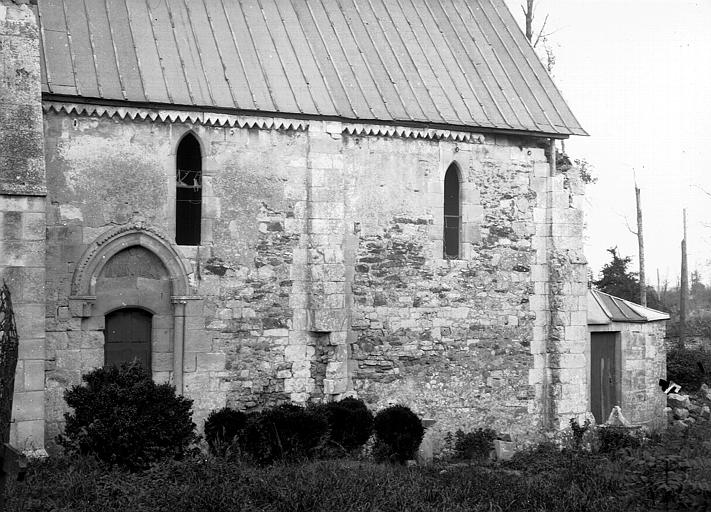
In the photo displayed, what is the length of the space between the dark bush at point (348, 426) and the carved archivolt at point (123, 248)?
125 inches

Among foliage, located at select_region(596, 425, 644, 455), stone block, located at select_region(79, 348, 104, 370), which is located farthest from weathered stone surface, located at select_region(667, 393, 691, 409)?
stone block, located at select_region(79, 348, 104, 370)

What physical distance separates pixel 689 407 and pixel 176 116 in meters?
14.1

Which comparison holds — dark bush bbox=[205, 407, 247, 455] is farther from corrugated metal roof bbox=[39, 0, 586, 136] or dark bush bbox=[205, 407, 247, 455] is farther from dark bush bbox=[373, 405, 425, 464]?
corrugated metal roof bbox=[39, 0, 586, 136]

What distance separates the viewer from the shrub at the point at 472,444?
17875mm

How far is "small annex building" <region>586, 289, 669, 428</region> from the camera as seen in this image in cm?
2170

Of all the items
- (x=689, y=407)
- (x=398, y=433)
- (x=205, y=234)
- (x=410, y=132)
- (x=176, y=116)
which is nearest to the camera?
(x=398, y=433)

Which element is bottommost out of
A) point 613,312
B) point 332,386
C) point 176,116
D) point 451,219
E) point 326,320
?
point 332,386

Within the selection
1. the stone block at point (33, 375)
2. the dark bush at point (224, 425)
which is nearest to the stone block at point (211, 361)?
the dark bush at point (224, 425)

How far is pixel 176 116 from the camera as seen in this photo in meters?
16.5

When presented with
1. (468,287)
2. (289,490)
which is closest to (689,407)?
(468,287)

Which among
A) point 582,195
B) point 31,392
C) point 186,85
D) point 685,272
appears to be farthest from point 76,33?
point 685,272

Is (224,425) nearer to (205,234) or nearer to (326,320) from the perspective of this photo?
(326,320)

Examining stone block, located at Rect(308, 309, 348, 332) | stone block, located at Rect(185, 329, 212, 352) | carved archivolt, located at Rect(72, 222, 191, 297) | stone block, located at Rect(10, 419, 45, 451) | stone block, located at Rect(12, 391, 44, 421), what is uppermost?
carved archivolt, located at Rect(72, 222, 191, 297)

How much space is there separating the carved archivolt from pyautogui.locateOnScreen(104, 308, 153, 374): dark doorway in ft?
2.13
